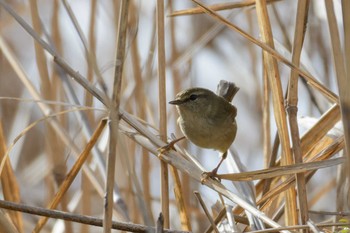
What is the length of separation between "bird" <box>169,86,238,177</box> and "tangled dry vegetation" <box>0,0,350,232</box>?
0.08 meters

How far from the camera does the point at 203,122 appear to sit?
2.55 meters

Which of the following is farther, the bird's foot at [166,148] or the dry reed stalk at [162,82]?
the bird's foot at [166,148]

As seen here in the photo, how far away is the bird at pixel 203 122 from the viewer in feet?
8.25

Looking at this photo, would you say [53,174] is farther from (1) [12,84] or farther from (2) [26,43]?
(2) [26,43]

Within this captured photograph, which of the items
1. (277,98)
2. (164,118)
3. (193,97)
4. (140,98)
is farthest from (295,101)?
(140,98)

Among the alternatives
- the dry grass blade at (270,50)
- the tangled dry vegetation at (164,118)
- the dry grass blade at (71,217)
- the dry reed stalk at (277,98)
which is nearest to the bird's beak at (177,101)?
the tangled dry vegetation at (164,118)

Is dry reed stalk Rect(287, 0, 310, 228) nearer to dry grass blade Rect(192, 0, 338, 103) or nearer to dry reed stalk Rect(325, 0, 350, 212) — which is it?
dry grass blade Rect(192, 0, 338, 103)

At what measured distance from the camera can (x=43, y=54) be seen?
2.65m

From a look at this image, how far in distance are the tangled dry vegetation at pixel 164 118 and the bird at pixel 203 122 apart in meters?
0.08

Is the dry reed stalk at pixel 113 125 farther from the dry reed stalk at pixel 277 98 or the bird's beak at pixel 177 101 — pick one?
the bird's beak at pixel 177 101

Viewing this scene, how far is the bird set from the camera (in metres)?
2.51

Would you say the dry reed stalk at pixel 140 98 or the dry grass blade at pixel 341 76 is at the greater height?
the dry reed stalk at pixel 140 98

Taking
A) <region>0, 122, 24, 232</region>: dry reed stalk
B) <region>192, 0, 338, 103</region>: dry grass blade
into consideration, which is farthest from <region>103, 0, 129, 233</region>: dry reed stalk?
<region>0, 122, 24, 232</region>: dry reed stalk

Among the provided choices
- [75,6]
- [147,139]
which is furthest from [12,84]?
[147,139]
